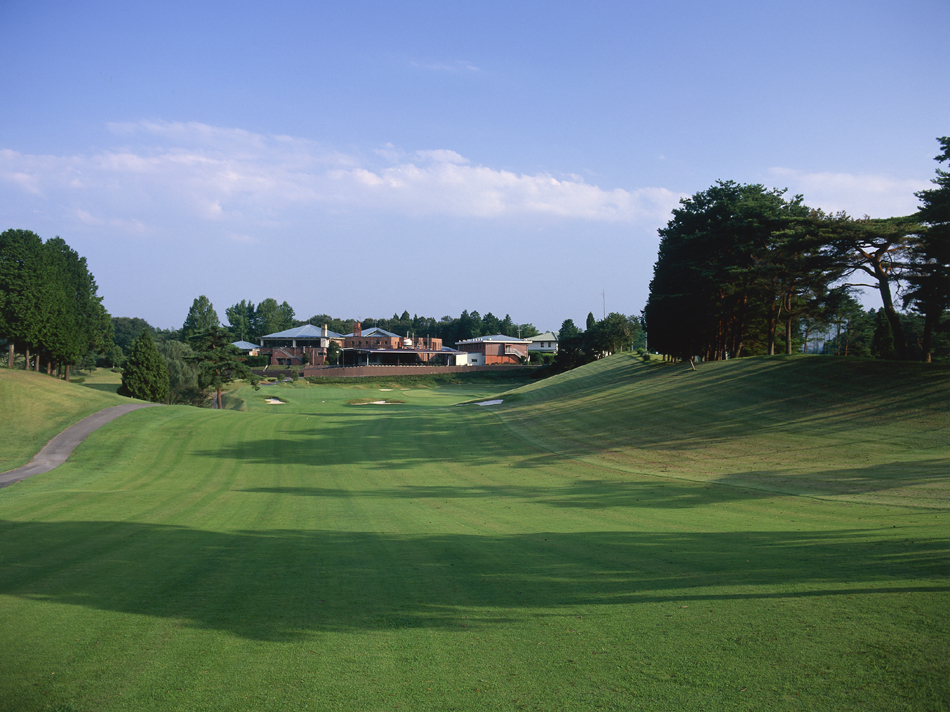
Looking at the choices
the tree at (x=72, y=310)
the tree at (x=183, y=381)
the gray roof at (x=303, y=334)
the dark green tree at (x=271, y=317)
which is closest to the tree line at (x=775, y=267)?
the tree at (x=183, y=381)

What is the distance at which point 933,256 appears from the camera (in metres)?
23.6

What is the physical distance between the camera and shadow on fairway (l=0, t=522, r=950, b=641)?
612 cm

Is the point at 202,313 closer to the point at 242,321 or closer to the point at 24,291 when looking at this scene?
the point at 242,321

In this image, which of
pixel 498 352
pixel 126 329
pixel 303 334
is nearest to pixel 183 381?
pixel 303 334

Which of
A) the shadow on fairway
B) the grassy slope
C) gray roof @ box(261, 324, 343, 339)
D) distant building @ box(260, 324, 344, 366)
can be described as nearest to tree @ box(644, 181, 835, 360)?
the shadow on fairway

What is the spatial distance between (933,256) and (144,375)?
150 ft

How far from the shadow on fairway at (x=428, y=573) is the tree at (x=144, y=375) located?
103 feet

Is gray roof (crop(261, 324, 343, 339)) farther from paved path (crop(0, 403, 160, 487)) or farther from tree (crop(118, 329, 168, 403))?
paved path (crop(0, 403, 160, 487))

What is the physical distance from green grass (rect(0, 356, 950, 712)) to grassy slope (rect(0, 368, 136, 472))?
17.9ft

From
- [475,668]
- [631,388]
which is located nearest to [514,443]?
[631,388]

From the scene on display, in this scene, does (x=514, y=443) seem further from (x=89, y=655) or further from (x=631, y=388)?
(x=89, y=655)

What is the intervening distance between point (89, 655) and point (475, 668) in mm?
3593

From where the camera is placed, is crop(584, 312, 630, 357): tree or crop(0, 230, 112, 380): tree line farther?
crop(584, 312, 630, 357): tree

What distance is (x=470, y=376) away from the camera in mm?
82500
